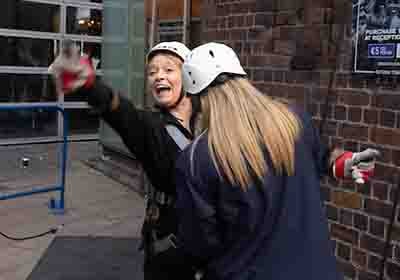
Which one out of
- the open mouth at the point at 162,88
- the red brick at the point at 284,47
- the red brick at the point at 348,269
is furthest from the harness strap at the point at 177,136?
the red brick at the point at 284,47

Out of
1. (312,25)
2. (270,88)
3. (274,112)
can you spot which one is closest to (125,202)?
(270,88)

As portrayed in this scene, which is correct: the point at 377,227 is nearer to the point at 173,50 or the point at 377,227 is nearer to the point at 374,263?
the point at 374,263

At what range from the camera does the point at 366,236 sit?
157 inches

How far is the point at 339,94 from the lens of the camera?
13.8ft

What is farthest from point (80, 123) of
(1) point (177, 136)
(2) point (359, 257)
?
(1) point (177, 136)

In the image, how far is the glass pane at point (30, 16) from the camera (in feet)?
38.0

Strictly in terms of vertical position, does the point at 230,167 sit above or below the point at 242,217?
above

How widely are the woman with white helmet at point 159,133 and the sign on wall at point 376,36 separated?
4.46ft

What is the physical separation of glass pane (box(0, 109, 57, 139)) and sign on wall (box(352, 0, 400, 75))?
8585mm

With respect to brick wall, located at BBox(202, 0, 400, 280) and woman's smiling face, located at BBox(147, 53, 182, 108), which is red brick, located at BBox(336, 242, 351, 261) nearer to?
brick wall, located at BBox(202, 0, 400, 280)

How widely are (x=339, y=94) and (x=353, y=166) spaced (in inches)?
64.9

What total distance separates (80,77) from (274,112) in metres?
0.74

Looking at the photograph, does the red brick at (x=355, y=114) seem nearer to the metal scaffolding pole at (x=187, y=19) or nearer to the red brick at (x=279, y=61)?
the red brick at (x=279, y=61)

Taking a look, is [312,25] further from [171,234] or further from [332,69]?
[171,234]
